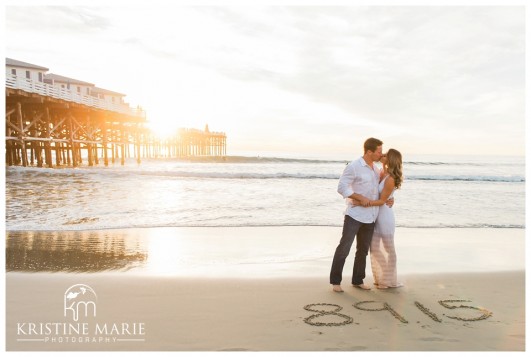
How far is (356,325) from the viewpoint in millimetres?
3732

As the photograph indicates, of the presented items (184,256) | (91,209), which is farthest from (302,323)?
(91,209)

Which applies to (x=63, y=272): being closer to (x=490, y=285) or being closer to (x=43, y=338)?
(x=43, y=338)

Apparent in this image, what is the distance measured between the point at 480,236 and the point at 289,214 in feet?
15.4

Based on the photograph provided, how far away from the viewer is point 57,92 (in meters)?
31.0

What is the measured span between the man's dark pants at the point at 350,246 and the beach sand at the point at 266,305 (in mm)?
178

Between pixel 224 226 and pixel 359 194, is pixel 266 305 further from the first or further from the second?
pixel 224 226

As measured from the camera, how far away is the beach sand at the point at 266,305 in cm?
347

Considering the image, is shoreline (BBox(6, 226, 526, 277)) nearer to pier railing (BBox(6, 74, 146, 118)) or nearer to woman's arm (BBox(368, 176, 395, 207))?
woman's arm (BBox(368, 176, 395, 207))

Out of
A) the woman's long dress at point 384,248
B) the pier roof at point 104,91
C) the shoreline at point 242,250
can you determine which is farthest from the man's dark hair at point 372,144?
the pier roof at point 104,91

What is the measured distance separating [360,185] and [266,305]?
1728 millimetres

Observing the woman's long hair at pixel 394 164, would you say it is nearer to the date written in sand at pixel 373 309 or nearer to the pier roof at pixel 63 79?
the date written in sand at pixel 373 309

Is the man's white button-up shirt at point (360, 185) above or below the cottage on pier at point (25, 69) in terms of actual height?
below
